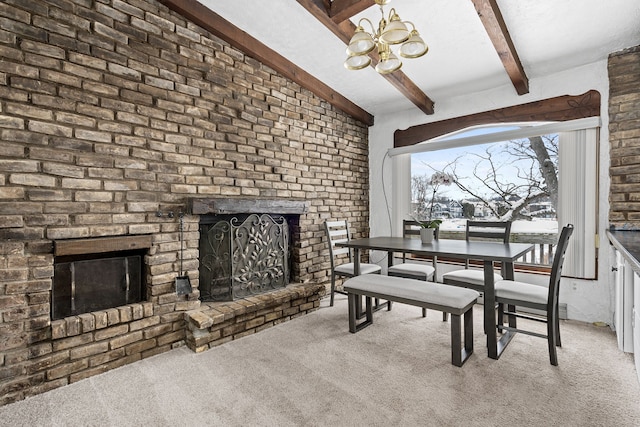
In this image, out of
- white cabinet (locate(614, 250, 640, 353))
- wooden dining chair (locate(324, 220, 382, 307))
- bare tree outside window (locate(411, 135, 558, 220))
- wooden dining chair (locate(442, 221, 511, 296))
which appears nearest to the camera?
white cabinet (locate(614, 250, 640, 353))

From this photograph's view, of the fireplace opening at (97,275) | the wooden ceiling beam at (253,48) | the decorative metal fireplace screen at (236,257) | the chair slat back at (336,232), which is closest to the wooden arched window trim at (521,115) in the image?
the wooden ceiling beam at (253,48)

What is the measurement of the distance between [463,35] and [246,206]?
8.06ft

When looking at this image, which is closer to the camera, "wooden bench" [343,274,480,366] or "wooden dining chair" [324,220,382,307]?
"wooden bench" [343,274,480,366]

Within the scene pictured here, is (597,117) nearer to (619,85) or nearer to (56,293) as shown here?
(619,85)

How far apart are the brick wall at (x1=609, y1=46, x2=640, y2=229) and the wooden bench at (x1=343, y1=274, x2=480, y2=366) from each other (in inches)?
68.3

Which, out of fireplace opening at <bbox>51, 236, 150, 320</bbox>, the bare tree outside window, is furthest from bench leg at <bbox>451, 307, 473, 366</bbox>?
fireplace opening at <bbox>51, 236, 150, 320</bbox>

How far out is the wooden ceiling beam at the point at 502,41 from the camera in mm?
2275

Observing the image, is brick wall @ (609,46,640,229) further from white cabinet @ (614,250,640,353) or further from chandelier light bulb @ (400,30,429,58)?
chandelier light bulb @ (400,30,429,58)

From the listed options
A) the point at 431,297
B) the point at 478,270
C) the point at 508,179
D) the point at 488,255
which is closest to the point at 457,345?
the point at 431,297

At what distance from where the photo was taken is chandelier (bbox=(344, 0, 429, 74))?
191 cm

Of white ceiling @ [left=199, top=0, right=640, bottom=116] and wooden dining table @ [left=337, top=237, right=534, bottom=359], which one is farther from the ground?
white ceiling @ [left=199, top=0, right=640, bottom=116]

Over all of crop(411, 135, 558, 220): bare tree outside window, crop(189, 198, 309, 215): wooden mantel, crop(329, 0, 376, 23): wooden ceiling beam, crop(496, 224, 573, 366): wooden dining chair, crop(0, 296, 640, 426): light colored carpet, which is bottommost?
crop(0, 296, 640, 426): light colored carpet

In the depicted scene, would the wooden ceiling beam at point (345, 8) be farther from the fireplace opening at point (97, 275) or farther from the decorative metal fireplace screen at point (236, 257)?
the fireplace opening at point (97, 275)

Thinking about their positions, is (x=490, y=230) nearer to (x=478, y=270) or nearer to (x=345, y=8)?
(x=478, y=270)
